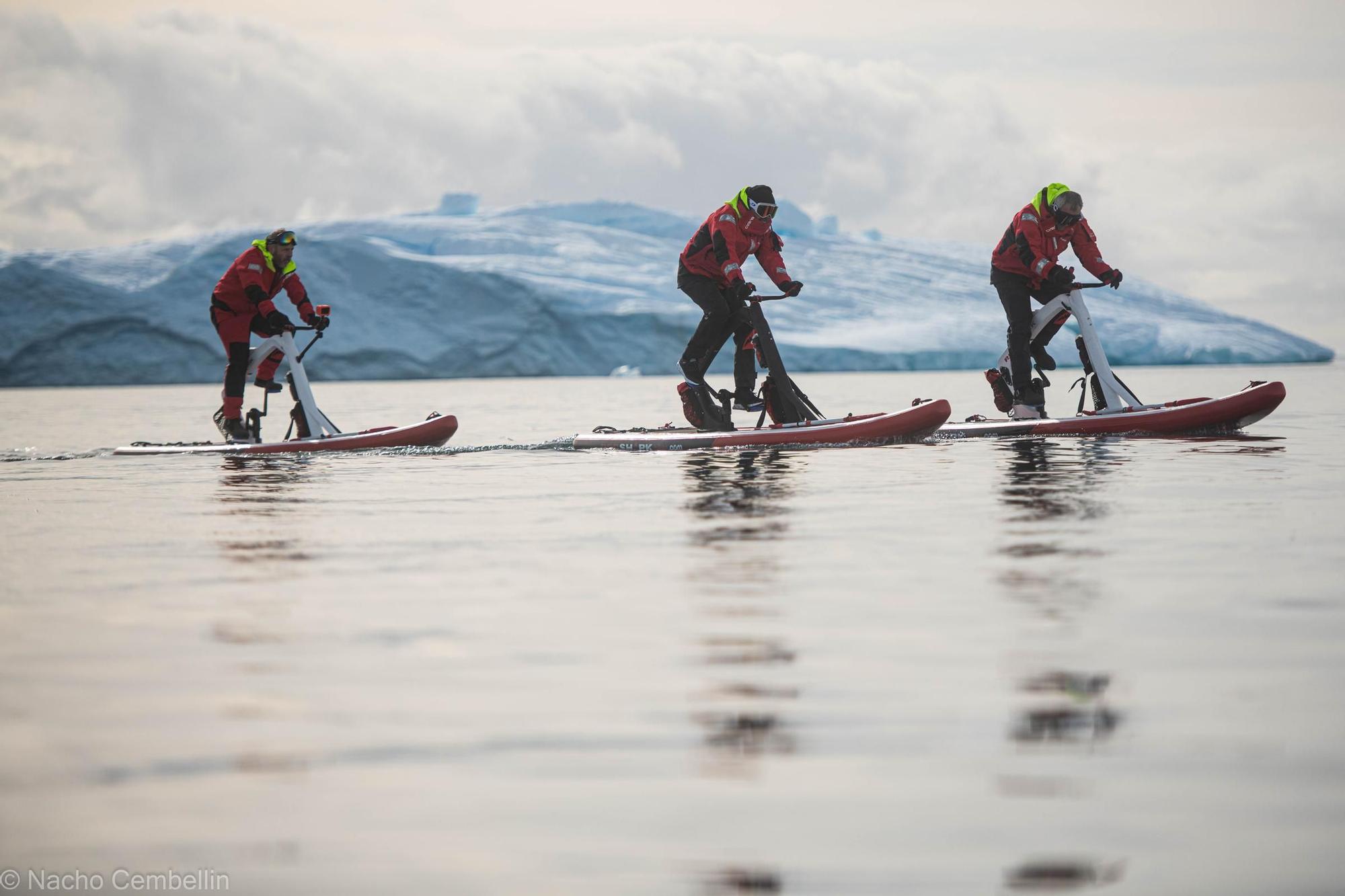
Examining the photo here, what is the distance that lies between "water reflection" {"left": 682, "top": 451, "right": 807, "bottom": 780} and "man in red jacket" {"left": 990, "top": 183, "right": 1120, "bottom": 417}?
5985mm

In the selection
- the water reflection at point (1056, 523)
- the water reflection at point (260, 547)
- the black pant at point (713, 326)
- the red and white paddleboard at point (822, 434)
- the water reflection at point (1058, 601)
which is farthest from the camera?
the black pant at point (713, 326)

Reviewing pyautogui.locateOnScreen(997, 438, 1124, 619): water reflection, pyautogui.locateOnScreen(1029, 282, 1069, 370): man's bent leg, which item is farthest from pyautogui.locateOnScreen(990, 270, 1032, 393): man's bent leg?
pyautogui.locateOnScreen(997, 438, 1124, 619): water reflection

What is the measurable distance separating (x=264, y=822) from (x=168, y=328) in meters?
79.4

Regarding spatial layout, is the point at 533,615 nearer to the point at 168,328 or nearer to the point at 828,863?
the point at 828,863

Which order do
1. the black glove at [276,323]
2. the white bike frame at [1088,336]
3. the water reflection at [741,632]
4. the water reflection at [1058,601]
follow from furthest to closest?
the black glove at [276,323], the white bike frame at [1088,336], the water reflection at [741,632], the water reflection at [1058,601]

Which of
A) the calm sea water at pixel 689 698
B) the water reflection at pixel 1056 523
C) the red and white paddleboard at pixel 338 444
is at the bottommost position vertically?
the calm sea water at pixel 689 698

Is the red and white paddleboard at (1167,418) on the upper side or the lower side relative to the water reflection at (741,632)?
upper

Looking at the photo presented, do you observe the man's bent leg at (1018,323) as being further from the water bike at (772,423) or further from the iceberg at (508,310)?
the iceberg at (508,310)

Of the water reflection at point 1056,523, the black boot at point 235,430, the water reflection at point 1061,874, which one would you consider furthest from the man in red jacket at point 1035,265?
the water reflection at point 1061,874

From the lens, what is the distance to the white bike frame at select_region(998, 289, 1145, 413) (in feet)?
54.6

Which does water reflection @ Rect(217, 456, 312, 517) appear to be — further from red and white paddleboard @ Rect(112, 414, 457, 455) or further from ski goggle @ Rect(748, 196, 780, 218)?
ski goggle @ Rect(748, 196, 780, 218)

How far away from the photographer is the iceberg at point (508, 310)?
7950 centimetres

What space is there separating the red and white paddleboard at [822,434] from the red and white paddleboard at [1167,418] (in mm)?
975

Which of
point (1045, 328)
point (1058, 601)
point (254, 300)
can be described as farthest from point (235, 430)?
point (1058, 601)
